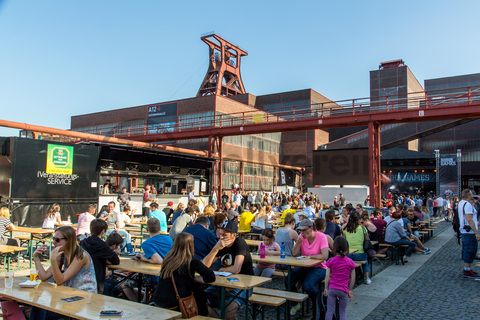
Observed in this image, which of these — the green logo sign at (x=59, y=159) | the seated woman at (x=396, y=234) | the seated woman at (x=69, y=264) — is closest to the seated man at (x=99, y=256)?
the seated woman at (x=69, y=264)

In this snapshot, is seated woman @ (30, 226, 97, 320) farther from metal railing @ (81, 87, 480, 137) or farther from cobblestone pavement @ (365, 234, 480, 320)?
metal railing @ (81, 87, 480, 137)

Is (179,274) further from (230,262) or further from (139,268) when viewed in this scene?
(139,268)

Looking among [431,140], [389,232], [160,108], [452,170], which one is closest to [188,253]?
[389,232]

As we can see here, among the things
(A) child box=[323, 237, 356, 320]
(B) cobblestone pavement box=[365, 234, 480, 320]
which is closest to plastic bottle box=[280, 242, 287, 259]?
(A) child box=[323, 237, 356, 320]

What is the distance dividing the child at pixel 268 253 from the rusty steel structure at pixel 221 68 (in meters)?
45.0

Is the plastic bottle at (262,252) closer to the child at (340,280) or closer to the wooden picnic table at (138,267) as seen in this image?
the child at (340,280)

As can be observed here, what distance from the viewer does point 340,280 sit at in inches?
191

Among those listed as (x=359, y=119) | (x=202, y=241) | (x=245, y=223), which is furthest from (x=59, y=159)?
(x=359, y=119)

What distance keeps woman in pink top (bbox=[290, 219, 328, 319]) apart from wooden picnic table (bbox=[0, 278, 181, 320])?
8.10 feet

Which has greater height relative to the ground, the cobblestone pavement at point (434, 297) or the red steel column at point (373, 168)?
the red steel column at point (373, 168)

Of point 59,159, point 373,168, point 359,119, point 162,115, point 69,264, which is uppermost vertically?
point 162,115

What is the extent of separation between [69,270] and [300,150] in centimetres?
4469

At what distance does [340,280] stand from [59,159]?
43.2ft

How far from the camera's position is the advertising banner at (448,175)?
1126 inches
